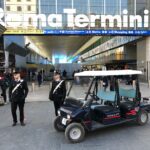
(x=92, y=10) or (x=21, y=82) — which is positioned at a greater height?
(x=92, y=10)

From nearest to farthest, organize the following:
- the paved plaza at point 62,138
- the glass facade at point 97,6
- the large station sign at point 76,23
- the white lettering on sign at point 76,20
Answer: the paved plaza at point 62,138 → the large station sign at point 76,23 → the white lettering on sign at point 76,20 → the glass facade at point 97,6

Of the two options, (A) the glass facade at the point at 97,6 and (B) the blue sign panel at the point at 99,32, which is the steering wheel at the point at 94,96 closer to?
(B) the blue sign panel at the point at 99,32

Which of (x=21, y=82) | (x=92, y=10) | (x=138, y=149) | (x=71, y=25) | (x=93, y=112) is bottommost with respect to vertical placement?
(x=138, y=149)

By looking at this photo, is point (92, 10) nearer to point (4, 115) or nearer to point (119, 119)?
point (4, 115)

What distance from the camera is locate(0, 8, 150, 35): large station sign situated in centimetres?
2492

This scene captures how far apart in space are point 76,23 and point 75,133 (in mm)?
20692

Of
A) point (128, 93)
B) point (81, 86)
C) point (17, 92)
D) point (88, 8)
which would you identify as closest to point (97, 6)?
point (88, 8)

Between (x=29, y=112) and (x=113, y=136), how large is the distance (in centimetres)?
476

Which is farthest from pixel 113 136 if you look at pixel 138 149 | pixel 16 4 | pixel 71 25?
pixel 16 4

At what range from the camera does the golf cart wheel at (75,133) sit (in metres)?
6.64

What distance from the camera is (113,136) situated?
7137 millimetres

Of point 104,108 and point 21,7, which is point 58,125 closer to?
point 104,108

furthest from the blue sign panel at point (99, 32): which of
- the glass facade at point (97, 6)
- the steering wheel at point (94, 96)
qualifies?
the steering wheel at point (94, 96)

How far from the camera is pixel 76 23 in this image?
2645 centimetres
